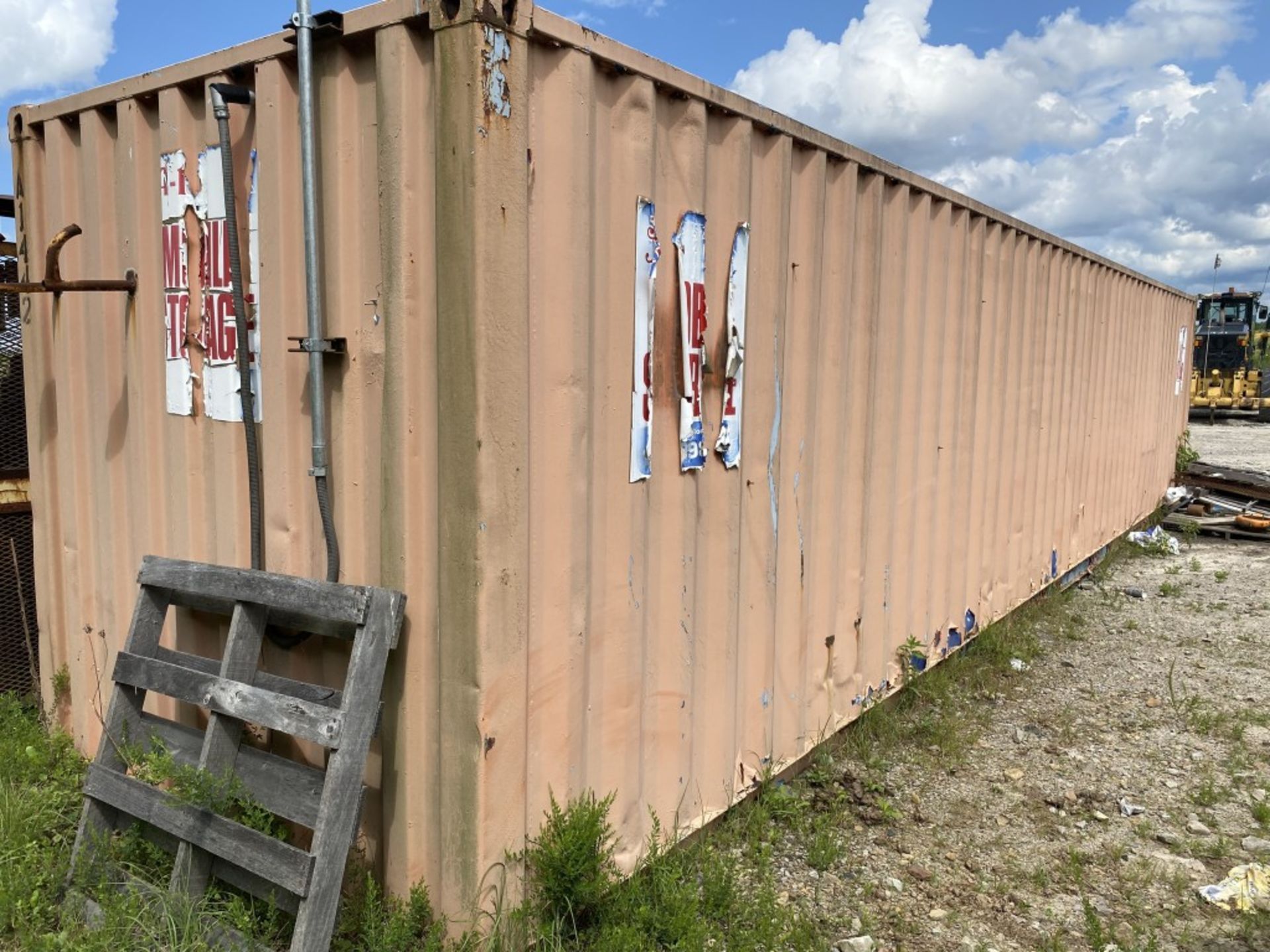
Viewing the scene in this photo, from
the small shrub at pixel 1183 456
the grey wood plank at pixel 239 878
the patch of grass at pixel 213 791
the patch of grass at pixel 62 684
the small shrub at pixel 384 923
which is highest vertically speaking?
the small shrub at pixel 1183 456

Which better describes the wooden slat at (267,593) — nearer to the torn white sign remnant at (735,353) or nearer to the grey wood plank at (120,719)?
the grey wood plank at (120,719)

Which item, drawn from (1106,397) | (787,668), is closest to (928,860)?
(787,668)

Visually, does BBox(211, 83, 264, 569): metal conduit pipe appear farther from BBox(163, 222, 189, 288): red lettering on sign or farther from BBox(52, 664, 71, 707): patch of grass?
BBox(52, 664, 71, 707): patch of grass

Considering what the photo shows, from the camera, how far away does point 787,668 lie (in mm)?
3652

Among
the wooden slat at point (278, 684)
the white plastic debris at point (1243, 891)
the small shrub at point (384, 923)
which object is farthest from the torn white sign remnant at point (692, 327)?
the white plastic debris at point (1243, 891)

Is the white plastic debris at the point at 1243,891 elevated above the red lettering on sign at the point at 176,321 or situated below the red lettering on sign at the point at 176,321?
below

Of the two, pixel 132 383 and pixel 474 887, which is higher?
pixel 132 383

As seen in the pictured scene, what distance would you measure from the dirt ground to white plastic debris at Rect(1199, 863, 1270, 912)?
0.05 metres

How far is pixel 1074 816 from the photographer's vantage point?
3.74m

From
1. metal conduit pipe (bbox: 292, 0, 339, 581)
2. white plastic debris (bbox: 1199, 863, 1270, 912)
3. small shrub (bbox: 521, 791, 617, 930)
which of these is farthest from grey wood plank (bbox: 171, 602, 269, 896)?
white plastic debris (bbox: 1199, 863, 1270, 912)

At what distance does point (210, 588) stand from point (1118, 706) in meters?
4.50

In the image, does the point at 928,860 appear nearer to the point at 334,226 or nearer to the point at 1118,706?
the point at 1118,706

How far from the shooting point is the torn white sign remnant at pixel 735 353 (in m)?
3.11

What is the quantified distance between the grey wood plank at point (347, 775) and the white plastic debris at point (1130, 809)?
307 cm
